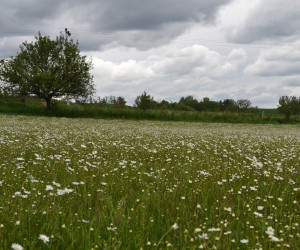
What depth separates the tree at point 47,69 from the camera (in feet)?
128

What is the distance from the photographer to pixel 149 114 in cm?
3812

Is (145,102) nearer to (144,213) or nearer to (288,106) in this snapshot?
(288,106)

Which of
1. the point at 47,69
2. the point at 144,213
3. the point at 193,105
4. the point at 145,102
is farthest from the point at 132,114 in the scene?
the point at 193,105

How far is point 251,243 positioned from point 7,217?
276 centimetres

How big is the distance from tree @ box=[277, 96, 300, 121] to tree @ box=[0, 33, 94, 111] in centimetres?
3478

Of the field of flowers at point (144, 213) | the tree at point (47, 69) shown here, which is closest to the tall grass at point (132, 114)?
the tree at point (47, 69)

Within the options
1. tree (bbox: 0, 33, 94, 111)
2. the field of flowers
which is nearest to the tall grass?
tree (bbox: 0, 33, 94, 111)

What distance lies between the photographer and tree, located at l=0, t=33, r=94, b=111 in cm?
3888

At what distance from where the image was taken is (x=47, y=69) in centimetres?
4094

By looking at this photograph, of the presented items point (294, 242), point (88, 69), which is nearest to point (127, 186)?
point (294, 242)

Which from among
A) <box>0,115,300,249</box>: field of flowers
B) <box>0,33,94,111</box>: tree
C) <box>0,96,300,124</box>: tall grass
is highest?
<box>0,33,94,111</box>: tree

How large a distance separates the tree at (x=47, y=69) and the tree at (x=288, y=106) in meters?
34.8

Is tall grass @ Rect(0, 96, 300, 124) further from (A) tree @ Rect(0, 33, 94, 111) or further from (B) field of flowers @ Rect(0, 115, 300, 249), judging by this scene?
(B) field of flowers @ Rect(0, 115, 300, 249)

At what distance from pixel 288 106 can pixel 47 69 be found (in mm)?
41871
